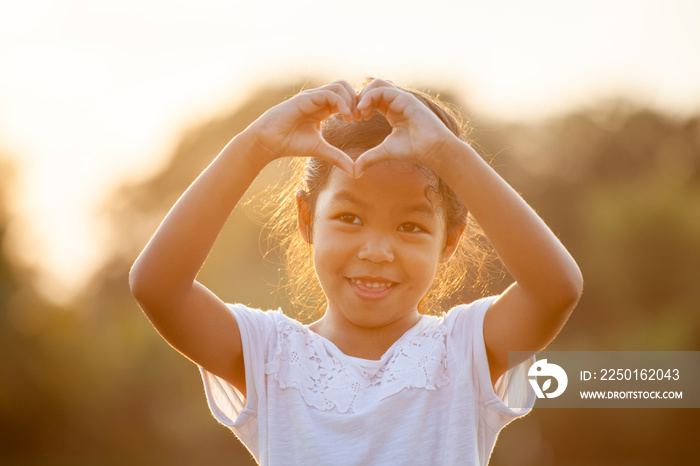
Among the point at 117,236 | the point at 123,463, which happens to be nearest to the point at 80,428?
the point at 123,463

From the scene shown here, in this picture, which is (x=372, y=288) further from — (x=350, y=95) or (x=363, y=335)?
(x=350, y=95)

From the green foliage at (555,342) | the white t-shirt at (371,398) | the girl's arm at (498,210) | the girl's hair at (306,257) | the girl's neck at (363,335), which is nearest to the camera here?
the girl's arm at (498,210)

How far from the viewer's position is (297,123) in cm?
204

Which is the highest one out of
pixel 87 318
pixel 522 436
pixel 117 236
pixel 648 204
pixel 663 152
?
pixel 663 152

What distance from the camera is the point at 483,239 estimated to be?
3.05 metres

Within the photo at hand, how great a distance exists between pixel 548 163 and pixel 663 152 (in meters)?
1.45

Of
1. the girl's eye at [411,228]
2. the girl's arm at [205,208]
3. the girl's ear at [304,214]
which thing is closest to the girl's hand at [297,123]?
the girl's arm at [205,208]

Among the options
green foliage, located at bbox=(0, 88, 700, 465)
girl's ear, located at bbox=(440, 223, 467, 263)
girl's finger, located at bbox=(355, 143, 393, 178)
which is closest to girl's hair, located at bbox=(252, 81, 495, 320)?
girl's ear, located at bbox=(440, 223, 467, 263)

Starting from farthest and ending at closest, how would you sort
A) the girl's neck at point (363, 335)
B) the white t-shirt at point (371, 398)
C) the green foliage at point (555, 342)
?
1. the green foliage at point (555, 342)
2. the girl's neck at point (363, 335)
3. the white t-shirt at point (371, 398)

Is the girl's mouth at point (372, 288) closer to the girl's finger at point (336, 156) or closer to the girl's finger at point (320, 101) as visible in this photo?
the girl's finger at point (336, 156)

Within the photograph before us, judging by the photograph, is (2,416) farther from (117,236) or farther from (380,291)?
(380,291)

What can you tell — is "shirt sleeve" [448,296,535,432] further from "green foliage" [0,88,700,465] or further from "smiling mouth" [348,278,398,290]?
"green foliage" [0,88,700,465]

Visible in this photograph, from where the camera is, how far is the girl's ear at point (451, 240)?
8.01 feet

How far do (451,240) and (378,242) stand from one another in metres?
0.38
